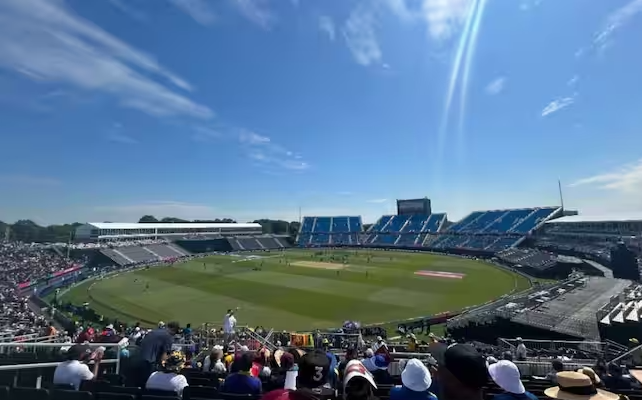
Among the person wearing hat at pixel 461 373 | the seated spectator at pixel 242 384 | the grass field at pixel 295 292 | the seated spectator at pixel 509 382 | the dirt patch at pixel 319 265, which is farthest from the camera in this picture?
the dirt patch at pixel 319 265

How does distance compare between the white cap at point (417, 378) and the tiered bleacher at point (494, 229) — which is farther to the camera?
the tiered bleacher at point (494, 229)

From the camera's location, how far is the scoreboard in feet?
314

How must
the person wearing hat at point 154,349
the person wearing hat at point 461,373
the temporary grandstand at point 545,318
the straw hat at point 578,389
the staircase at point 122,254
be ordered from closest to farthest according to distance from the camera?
the person wearing hat at point 461,373
the straw hat at point 578,389
the person wearing hat at point 154,349
the temporary grandstand at point 545,318
the staircase at point 122,254

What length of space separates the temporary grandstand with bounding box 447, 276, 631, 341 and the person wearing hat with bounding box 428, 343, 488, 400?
1647 centimetres

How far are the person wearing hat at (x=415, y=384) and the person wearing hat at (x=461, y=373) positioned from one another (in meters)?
0.42

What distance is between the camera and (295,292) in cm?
3403

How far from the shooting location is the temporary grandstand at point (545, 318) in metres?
15.7

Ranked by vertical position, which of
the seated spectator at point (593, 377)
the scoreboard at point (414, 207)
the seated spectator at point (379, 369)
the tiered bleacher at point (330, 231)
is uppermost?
the scoreboard at point (414, 207)

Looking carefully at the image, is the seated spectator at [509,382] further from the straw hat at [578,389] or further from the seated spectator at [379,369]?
the seated spectator at [379,369]

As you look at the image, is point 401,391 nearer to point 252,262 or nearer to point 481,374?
point 481,374

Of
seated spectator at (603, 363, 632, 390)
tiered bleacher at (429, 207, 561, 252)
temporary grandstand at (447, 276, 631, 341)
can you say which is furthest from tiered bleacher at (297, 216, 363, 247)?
seated spectator at (603, 363, 632, 390)

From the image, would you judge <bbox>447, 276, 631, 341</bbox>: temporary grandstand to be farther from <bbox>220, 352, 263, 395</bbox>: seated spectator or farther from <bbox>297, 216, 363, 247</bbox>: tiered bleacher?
<bbox>297, 216, 363, 247</bbox>: tiered bleacher

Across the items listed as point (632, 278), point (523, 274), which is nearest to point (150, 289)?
point (523, 274)

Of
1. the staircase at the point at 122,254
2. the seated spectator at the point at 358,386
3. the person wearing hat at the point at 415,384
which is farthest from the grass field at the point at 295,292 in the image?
the seated spectator at the point at 358,386
